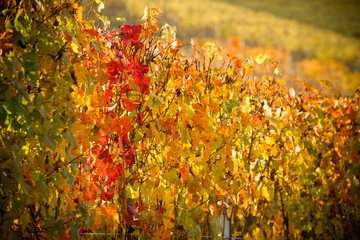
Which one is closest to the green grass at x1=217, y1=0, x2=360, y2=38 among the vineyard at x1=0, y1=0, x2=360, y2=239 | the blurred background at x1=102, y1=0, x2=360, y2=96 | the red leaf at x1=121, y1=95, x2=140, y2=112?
the blurred background at x1=102, y1=0, x2=360, y2=96

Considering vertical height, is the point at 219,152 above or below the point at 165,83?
below

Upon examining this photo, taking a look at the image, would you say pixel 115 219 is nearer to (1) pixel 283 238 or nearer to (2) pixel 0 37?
(2) pixel 0 37

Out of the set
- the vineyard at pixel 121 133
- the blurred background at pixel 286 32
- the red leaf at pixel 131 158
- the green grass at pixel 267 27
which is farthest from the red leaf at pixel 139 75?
the green grass at pixel 267 27

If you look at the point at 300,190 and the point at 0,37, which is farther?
the point at 300,190

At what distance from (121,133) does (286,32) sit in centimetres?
5833

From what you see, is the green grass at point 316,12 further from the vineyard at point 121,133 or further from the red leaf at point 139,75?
the red leaf at point 139,75

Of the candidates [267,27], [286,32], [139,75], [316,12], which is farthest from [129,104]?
[316,12]

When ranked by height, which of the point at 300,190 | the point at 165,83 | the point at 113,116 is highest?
the point at 165,83

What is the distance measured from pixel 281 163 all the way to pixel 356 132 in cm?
141

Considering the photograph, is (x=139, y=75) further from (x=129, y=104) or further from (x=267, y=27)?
(x=267, y=27)

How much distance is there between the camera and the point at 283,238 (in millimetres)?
3680

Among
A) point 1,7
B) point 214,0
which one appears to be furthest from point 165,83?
point 214,0

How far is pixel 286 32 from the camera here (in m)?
56.7

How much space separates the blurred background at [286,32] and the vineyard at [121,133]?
30.9 m
